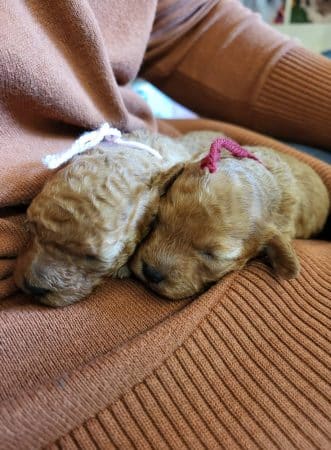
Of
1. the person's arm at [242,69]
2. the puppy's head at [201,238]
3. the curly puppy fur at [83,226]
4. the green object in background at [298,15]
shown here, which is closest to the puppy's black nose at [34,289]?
the curly puppy fur at [83,226]

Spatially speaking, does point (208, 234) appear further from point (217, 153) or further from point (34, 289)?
point (34, 289)

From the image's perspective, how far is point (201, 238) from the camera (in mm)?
1051

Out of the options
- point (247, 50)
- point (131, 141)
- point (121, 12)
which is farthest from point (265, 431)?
point (247, 50)

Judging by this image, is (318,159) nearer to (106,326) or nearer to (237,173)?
(237,173)

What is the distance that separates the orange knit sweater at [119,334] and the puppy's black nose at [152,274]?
0.04 metres

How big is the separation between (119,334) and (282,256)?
1.27 feet

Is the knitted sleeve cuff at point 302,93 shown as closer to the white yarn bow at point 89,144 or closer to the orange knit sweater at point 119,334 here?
the orange knit sweater at point 119,334

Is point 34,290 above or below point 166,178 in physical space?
below

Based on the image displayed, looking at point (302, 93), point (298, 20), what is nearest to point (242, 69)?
point (302, 93)

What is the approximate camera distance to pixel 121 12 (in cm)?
134

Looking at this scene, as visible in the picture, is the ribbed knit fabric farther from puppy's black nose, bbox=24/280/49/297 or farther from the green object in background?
the green object in background

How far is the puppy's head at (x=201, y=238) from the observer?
41.3 inches

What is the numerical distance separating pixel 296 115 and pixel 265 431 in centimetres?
110

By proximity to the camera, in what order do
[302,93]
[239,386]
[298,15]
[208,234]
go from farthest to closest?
[298,15] < [302,93] < [208,234] < [239,386]
